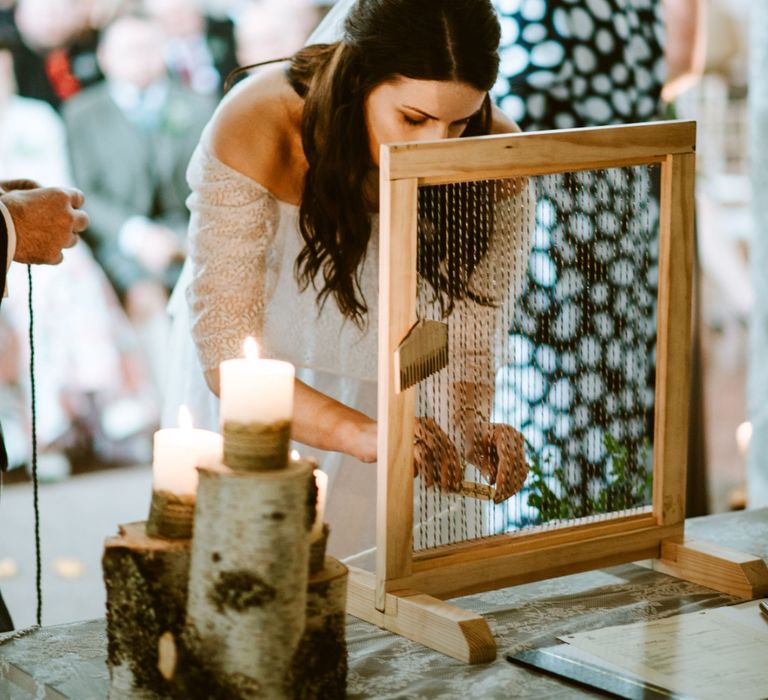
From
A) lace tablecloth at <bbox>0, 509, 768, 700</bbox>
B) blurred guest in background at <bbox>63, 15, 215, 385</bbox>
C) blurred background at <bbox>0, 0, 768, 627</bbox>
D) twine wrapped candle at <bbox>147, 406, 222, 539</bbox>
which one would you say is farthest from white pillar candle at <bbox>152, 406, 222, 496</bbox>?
blurred guest in background at <bbox>63, 15, 215, 385</bbox>

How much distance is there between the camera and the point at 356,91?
1.82 metres

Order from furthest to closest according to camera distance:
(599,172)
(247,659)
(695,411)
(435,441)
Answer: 1. (695,411)
2. (599,172)
3. (435,441)
4. (247,659)

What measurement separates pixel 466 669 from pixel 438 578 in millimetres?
154

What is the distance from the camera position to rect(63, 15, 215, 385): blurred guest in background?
14.6 feet

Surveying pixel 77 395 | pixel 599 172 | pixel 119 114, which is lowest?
pixel 77 395

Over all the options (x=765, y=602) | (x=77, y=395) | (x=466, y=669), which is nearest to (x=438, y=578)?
(x=466, y=669)

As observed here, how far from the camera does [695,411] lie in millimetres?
3381

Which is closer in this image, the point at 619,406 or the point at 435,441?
the point at 435,441

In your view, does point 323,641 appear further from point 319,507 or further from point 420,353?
point 420,353

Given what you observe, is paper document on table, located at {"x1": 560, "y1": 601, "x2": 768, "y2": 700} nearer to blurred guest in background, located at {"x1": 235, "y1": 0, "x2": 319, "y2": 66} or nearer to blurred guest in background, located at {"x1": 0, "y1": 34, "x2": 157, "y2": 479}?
blurred guest in background, located at {"x1": 0, "y1": 34, "x2": 157, "y2": 479}

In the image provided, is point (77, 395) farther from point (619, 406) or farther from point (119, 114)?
point (619, 406)

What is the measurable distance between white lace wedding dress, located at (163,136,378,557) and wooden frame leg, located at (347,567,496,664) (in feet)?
1.50

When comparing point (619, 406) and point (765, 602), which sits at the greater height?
point (619, 406)

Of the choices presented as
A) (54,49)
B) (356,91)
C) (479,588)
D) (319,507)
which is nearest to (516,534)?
(479,588)
